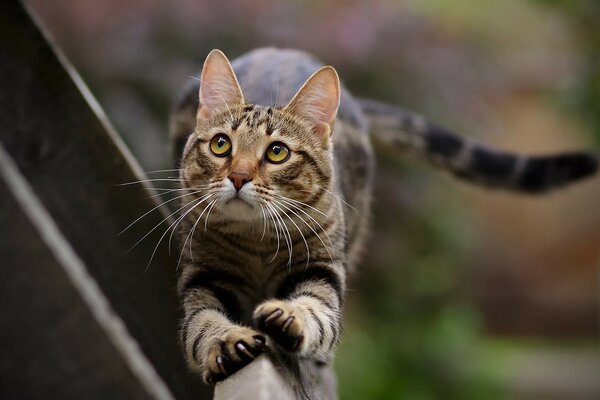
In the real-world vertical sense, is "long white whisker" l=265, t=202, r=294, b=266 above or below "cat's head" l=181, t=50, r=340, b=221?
below

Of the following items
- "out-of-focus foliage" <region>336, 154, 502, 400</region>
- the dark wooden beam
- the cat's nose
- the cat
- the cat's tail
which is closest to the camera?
the cat

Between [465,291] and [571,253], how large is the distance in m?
2.62

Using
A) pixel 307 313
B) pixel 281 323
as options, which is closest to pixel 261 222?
pixel 307 313

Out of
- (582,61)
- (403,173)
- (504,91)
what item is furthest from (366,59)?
(504,91)

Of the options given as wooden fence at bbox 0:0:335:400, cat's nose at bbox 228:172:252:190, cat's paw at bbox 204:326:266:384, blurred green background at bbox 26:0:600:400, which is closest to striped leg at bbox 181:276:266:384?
cat's paw at bbox 204:326:266:384

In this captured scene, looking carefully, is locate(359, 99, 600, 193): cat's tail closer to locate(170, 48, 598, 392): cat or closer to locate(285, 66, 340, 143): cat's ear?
locate(170, 48, 598, 392): cat

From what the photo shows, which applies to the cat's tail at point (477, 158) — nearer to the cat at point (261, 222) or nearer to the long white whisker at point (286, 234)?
the cat at point (261, 222)

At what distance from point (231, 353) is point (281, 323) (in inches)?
5.6

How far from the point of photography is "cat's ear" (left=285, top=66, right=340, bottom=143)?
251cm

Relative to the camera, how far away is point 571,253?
→ 9820 millimetres

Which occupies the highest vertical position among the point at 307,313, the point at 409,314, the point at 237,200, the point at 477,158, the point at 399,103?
the point at 237,200

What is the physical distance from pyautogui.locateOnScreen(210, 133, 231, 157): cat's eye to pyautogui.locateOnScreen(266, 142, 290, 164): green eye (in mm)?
121

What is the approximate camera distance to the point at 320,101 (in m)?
2.58

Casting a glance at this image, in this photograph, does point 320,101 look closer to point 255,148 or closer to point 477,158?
point 255,148
